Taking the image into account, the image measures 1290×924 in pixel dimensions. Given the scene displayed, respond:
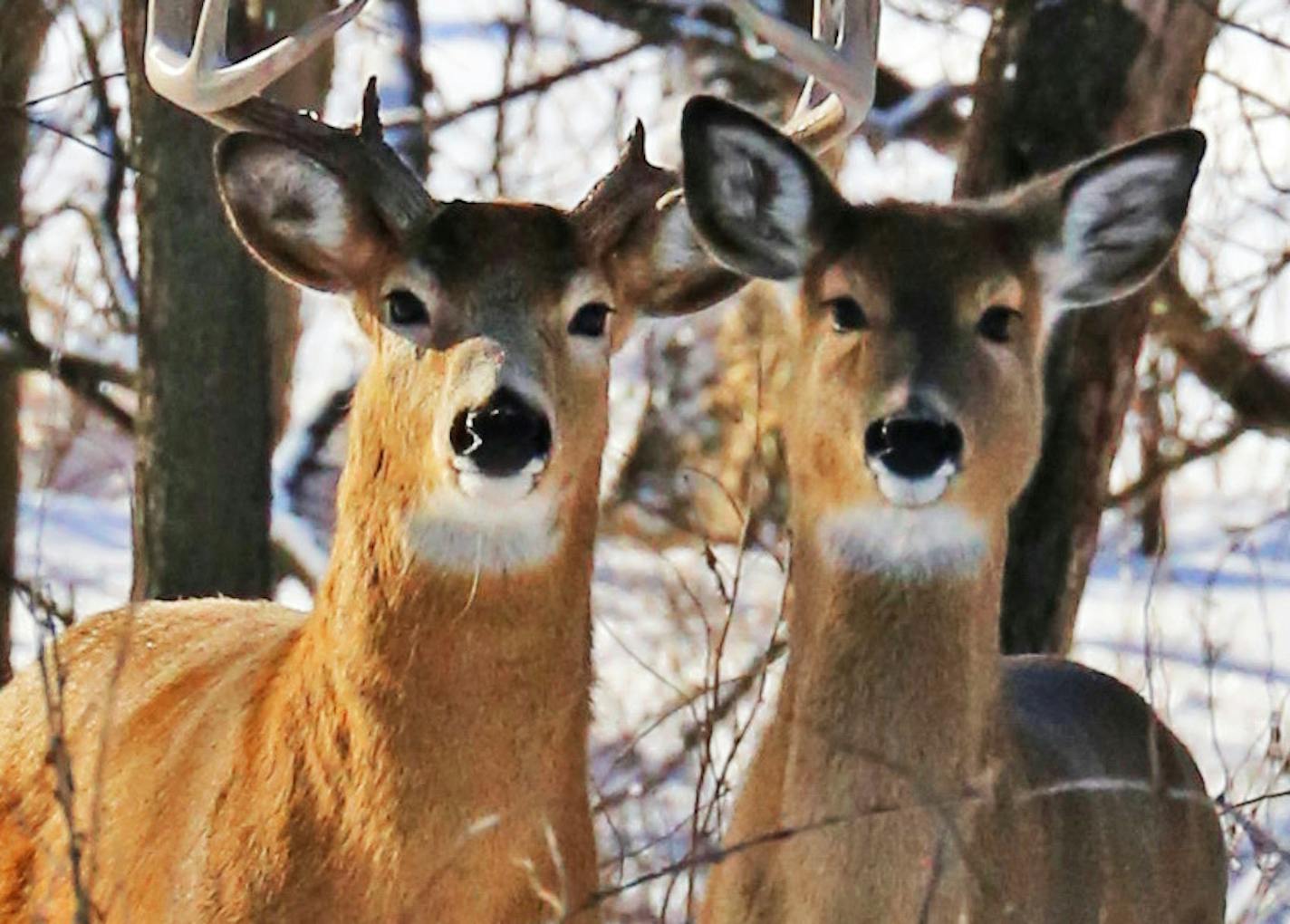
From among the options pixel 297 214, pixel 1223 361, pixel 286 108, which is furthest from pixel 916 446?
pixel 1223 361

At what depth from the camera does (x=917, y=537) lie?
574 cm

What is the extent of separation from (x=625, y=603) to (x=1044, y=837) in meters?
6.01

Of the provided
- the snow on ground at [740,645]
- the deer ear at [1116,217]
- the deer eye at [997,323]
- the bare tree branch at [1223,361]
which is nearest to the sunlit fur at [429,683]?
the deer eye at [997,323]

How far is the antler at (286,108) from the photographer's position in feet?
19.6

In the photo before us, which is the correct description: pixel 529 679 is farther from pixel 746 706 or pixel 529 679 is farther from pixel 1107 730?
pixel 746 706

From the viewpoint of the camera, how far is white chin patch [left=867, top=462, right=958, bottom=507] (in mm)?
5625

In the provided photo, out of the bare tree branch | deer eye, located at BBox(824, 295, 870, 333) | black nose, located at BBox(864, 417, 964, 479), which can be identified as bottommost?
black nose, located at BBox(864, 417, 964, 479)

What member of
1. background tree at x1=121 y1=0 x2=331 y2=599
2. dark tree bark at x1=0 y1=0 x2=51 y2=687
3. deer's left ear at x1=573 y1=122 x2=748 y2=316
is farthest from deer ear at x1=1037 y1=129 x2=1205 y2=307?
dark tree bark at x1=0 y1=0 x2=51 y2=687

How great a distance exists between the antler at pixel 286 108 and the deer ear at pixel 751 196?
1.98ft

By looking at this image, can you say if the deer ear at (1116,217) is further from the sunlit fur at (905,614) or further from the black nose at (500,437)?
the black nose at (500,437)

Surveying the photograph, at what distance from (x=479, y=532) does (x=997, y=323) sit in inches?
46.6

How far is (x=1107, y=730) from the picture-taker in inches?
262

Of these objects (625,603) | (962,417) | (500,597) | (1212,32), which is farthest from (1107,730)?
(625,603)

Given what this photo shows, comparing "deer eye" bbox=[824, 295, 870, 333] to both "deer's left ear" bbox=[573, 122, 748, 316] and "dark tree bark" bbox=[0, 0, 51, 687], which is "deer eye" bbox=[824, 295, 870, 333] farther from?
"dark tree bark" bbox=[0, 0, 51, 687]
